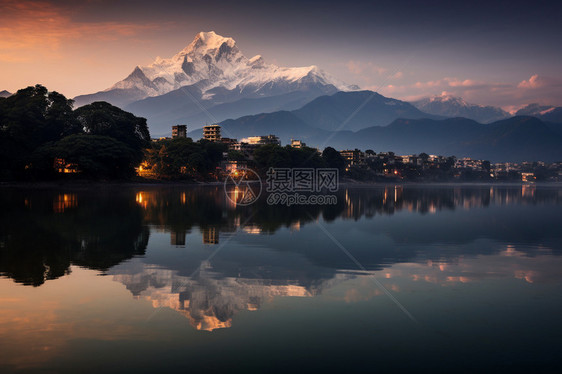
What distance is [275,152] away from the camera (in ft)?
490

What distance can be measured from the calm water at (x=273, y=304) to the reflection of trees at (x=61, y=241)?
14cm

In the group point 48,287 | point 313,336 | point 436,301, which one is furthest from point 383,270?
point 48,287

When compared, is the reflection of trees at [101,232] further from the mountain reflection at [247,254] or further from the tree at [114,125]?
the tree at [114,125]

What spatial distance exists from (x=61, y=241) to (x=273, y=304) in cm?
1530

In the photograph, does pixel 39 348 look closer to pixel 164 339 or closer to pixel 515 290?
pixel 164 339

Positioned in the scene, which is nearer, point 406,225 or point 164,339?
point 164,339

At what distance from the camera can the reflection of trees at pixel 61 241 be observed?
17047mm

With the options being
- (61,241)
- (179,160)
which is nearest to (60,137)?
(179,160)

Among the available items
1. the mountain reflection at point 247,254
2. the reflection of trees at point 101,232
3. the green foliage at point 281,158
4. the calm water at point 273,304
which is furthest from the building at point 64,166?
the calm water at point 273,304

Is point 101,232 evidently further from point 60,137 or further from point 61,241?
point 60,137

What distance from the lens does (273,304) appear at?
1269 centimetres

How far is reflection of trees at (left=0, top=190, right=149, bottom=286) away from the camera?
1705 centimetres

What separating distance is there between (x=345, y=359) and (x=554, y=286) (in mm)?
10441

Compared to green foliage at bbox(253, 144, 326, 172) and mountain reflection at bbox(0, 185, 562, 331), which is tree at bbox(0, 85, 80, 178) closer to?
mountain reflection at bbox(0, 185, 562, 331)
